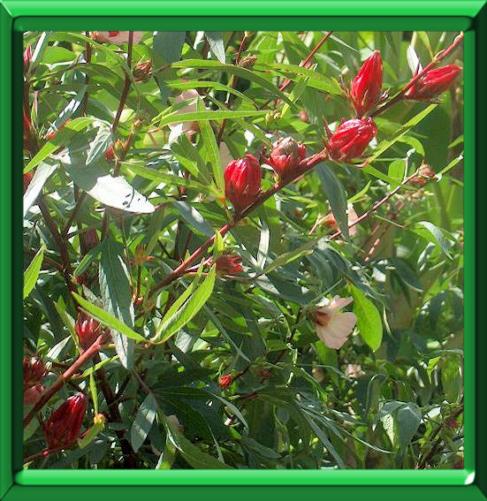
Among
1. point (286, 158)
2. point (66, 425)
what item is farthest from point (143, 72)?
point (66, 425)

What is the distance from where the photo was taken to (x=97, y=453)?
60 centimetres

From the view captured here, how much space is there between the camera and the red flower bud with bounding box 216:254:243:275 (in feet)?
1.83

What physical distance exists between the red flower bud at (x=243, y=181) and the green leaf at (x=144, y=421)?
0.45ft

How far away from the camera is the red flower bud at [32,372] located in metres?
0.50

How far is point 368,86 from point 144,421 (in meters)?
0.24

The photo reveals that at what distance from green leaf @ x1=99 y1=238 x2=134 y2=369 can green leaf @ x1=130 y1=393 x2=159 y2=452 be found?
0.08 m

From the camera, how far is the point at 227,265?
56 cm

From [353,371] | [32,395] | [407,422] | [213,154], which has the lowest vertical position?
[353,371]

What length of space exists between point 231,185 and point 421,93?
0.46ft

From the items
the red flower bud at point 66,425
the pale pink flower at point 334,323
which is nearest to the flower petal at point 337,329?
the pale pink flower at point 334,323

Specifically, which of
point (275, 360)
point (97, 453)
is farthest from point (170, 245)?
point (97, 453)

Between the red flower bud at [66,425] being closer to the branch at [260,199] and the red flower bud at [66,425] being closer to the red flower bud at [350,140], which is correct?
the branch at [260,199]

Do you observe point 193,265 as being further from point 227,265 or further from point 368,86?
point 368,86
